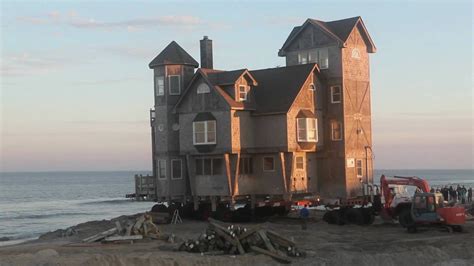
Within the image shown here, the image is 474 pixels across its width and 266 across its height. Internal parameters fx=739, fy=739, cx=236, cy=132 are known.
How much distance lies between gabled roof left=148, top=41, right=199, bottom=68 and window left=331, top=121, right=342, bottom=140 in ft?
30.5

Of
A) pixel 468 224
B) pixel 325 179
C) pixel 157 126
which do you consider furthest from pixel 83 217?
pixel 468 224

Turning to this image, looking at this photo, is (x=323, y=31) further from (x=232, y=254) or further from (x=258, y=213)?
(x=232, y=254)

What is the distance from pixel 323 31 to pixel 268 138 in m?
7.79

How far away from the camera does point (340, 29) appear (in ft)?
152

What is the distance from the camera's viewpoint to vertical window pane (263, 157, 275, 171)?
44.2 metres

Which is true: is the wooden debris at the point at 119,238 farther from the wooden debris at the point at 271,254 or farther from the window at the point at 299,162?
the window at the point at 299,162

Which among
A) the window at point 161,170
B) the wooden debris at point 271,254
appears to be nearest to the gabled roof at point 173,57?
the window at point 161,170

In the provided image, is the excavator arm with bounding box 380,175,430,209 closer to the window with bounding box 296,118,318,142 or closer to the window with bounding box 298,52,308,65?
the window with bounding box 296,118,318,142

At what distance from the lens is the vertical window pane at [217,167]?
43.7 m

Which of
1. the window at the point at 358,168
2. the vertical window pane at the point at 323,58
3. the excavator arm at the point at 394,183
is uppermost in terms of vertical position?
the vertical window pane at the point at 323,58

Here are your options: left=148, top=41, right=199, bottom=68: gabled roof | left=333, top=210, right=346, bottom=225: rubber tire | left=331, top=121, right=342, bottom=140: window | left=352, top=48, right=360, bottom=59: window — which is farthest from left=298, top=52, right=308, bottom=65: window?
left=333, top=210, right=346, bottom=225: rubber tire

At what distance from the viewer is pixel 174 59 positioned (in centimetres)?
4528

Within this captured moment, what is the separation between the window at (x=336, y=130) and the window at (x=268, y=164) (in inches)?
165

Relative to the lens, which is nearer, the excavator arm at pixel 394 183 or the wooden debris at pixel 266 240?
the wooden debris at pixel 266 240
